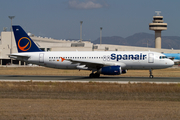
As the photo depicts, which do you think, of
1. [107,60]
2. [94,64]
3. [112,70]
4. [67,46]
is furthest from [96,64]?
[67,46]

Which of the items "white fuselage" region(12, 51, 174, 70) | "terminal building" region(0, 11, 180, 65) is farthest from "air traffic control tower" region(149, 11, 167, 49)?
"white fuselage" region(12, 51, 174, 70)

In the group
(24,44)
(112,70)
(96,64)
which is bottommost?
(112,70)

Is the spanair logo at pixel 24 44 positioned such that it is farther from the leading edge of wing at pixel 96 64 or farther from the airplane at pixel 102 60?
the leading edge of wing at pixel 96 64

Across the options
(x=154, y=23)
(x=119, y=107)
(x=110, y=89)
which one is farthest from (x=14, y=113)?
(x=154, y=23)

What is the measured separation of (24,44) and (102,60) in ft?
39.6

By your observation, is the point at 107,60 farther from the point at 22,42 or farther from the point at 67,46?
the point at 67,46

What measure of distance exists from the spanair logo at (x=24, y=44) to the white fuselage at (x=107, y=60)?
88.6 inches

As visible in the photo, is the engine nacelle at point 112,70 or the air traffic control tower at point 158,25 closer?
the engine nacelle at point 112,70

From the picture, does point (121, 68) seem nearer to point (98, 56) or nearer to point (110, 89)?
point (98, 56)

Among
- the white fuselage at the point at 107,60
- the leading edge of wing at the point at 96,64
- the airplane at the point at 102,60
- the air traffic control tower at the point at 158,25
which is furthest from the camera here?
the air traffic control tower at the point at 158,25

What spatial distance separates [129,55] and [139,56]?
1.37 metres

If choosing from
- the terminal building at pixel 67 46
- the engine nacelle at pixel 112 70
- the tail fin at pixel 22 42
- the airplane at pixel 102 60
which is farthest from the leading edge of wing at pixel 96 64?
the terminal building at pixel 67 46

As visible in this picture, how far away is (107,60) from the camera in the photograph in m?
36.5

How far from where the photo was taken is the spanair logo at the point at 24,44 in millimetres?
Answer: 39344
